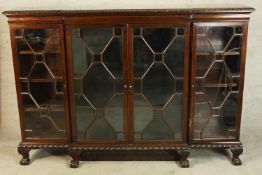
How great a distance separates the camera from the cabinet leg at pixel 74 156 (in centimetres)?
250

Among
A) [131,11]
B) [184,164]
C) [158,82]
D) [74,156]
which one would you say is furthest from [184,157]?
[131,11]

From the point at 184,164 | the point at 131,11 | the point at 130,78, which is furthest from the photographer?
the point at 184,164

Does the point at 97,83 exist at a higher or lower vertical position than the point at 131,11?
lower

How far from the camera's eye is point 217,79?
240 cm

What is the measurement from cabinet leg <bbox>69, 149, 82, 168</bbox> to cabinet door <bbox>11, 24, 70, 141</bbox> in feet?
0.40

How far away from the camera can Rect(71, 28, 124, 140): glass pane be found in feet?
7.55

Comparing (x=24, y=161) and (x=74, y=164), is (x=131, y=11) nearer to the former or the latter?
(x=74, y=164)

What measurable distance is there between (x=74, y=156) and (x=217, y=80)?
1.21m

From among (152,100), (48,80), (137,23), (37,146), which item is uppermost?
(137,23)

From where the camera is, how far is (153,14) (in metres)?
2.22

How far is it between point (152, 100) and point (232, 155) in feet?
2.55

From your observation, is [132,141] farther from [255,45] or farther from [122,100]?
[255,45]

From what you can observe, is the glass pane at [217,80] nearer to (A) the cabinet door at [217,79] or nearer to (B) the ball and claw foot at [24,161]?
(A) the cabinet door at [217,79]

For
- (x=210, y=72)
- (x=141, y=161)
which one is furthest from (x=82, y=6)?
(x=141, y=161)
